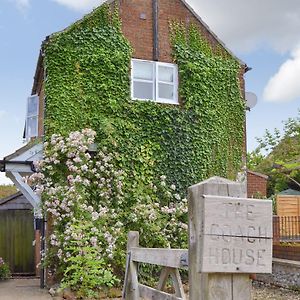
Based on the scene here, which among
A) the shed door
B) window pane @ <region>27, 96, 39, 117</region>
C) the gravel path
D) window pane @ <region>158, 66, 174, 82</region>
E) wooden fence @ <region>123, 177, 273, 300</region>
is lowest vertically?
the gravel path

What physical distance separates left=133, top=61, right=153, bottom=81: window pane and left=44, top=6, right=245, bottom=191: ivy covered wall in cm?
34

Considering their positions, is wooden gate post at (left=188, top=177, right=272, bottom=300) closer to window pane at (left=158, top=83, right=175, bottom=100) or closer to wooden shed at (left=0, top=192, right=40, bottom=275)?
window pane at (left=158, top=83, right=175, bottom=100)

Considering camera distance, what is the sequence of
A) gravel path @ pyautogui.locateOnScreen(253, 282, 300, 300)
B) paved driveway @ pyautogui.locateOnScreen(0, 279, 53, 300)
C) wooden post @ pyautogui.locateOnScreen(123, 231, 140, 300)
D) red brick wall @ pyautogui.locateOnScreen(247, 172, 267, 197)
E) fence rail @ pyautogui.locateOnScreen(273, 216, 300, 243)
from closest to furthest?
wooden post @ pyautogui.locateOnScreen(123, 231, 140, 300), paved driveway @ pyautogui.locateOnScreen(0, 279, 53, 300), gravel path @ pyautogui.locateOnScreen(253, 282, 300, 300), red brick wall @ pyautogui.locateOnScreen(247, 172, 267, 197), fence rail @ pyautogui.locateOnScreen(273, 216, 300, 243)

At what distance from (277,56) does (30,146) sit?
11.4 m

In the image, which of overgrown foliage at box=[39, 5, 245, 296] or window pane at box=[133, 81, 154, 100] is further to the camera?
window pane at box=[133, 81, 154, 100]

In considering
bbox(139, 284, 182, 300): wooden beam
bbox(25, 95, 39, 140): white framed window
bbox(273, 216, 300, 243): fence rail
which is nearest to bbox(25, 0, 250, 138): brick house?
bbox(25, 95, 39, 140): white framed window

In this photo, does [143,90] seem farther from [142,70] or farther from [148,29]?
[148,29]

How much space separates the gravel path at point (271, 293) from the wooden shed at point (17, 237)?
8.14 m

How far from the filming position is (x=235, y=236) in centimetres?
286

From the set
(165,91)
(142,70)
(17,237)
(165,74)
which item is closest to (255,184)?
(165,91)

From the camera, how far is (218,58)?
16078 millimetres

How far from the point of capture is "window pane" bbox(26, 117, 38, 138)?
15.8 m

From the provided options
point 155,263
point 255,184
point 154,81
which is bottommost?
point 155,263

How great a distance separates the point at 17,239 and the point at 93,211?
6.06m
